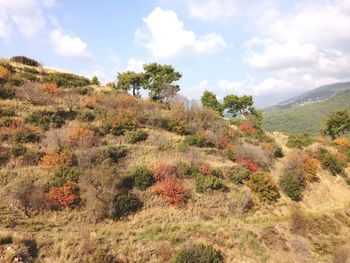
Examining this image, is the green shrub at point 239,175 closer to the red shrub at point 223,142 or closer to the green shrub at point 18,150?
the red shrub at point 223,142

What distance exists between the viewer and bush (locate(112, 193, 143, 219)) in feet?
69.6

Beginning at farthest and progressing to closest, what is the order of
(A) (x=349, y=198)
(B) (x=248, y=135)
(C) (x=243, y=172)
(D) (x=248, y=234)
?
(B) (x=248, y=135) → (A) (x=349, y=198) → (C) (x=243, y=172) → (D) (x=248, y=234)

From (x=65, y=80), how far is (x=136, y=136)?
17407 millimetres

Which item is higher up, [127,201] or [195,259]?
[127,201]

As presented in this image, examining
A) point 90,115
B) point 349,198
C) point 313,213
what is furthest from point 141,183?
point 349,198

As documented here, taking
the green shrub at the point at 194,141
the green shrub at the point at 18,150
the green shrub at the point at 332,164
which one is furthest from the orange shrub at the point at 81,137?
the green shrub at the point at 332,164

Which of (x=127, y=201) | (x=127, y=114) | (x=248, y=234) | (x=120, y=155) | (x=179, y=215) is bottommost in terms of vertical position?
(x=248, y=234)

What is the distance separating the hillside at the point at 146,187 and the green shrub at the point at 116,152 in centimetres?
11

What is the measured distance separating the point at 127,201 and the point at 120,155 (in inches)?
256

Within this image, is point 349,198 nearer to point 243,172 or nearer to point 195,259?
point 243,172

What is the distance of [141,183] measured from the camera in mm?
24438

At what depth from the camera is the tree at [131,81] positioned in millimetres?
52969

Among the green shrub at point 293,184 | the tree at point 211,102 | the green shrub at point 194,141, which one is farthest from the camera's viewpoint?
the tree at point 211,102

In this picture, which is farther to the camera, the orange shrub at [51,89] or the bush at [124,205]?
the orange shrub at [51,89]
